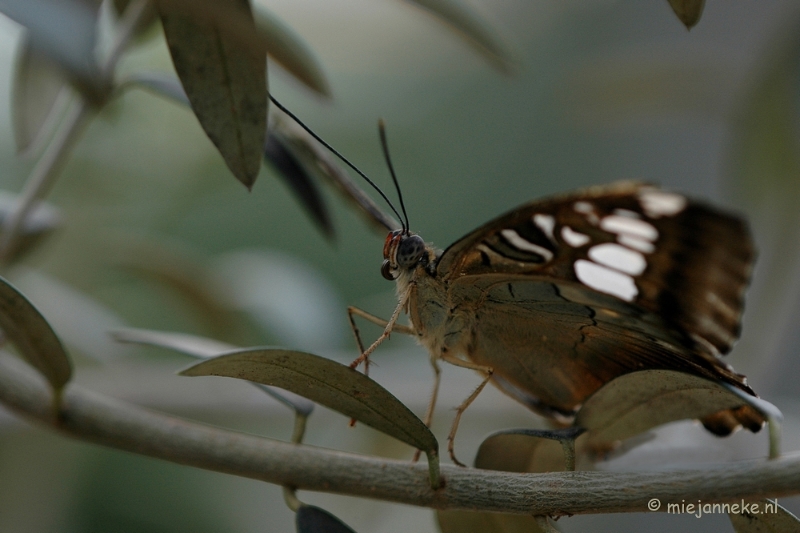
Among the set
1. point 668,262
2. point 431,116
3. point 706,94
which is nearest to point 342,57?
point 431,116

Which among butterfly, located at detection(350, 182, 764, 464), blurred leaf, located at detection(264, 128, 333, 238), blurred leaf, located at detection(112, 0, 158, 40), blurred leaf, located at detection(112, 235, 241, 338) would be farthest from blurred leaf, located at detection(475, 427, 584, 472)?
blurred leaf, located at detection(112, 235, 241, 338)

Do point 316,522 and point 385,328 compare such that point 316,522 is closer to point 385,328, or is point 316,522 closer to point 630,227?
point 385,328

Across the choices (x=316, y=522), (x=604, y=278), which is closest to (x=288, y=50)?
(x=604, y=278)

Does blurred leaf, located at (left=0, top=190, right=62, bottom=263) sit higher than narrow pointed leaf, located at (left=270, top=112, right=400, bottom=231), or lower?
lower

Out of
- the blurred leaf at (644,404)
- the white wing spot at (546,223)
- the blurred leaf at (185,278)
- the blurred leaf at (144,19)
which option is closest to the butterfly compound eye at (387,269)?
the white wing spot at (546,223)

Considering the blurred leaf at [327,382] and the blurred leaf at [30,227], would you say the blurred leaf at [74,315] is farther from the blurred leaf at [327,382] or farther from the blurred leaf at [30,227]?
the blurred leaf at [327,382]

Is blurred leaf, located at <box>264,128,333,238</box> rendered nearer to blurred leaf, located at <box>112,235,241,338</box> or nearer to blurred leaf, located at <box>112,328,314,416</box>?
blurred leaf, located at <box>112,328,314,416</box>

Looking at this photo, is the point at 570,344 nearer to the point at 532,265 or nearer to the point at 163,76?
the point at 532,265

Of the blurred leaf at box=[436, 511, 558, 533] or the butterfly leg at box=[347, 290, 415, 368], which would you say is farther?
the butterfly leg at box=[347, 290, 415, 368]
